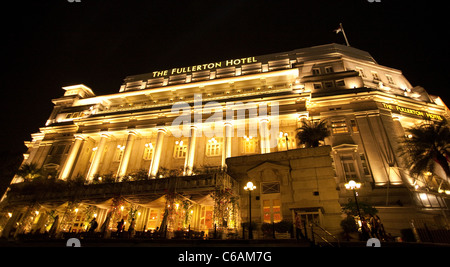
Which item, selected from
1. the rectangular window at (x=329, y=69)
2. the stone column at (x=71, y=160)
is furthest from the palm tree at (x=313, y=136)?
the stone column at (x=71, y=160)

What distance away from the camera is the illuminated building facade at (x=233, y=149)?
19797 mm

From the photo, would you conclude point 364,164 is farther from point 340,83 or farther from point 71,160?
point 71,160

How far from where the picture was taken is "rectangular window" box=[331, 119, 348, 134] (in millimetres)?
28019

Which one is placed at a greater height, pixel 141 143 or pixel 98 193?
pixel 141 143

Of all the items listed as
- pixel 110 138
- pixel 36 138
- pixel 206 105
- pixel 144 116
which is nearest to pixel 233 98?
pixel 206 105

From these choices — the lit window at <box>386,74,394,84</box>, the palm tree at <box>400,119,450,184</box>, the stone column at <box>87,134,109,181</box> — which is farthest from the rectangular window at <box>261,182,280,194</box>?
the lit window at <box>386,74,394,84</box>

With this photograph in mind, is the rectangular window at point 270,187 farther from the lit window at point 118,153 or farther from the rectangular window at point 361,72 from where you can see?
the rectangular window at point 361,72

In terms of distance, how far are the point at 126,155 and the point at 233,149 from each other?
1413 centimetres

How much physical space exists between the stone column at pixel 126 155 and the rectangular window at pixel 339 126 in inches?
1045

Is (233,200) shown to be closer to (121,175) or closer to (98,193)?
(98,193)

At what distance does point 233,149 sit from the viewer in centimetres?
2919

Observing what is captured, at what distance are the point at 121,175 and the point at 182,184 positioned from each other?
12713 millimetres

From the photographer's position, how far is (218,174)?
18734mm
